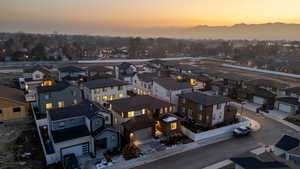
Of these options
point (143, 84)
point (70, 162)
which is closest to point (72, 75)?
point (143, 84)

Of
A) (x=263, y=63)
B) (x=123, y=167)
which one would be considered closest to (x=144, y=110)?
(x=123, y=167)

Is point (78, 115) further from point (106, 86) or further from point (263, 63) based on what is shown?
point (263, 63)

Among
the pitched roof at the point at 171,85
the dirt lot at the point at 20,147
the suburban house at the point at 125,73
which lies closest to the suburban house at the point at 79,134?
the dirt lot at the point at 20,147

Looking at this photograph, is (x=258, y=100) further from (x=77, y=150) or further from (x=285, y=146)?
(x=77, y=150)

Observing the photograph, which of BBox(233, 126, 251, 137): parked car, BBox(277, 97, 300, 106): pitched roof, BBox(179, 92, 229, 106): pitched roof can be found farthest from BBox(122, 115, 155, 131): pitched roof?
BBox(277, 97, 300, 106): pitched roof

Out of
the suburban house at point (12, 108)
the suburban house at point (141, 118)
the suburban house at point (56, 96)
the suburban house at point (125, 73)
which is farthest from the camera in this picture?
the suburban house at point (125, 73)

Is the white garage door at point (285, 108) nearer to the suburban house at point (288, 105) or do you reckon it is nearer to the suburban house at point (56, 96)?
the suburban house at point (288, 105)
